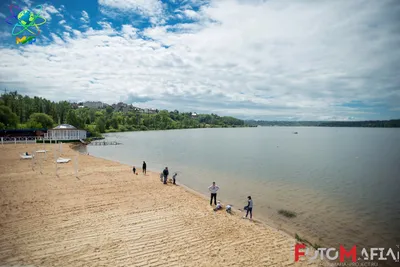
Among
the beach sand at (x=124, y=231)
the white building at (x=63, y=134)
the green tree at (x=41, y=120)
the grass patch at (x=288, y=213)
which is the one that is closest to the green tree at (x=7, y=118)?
the green tree at (x=41, y=120)

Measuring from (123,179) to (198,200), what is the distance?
1059 centimetres

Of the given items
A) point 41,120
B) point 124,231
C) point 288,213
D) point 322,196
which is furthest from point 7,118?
point 322,196

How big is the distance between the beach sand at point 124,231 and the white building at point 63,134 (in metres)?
61.5

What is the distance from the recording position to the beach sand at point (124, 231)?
10.8 meters

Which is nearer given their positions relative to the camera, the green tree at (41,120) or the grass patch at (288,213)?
the grass patch at (288,213)

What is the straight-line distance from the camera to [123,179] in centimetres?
2739

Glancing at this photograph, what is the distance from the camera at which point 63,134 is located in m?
79.8

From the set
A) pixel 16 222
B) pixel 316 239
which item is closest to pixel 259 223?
pixel 316 239

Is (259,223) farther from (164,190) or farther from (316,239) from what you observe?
(164,190)

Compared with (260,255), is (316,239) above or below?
below

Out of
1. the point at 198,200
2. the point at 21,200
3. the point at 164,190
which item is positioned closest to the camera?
the point at 21,200

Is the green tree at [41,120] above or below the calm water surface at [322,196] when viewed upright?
above

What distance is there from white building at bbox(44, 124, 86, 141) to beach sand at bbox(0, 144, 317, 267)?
61.5 metres

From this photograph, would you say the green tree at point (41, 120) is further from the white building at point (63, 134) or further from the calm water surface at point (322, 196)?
the calm water surface at point (322, 196)
